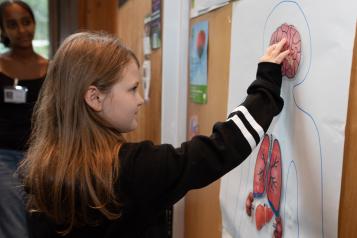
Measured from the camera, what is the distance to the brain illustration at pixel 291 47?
0.66 m

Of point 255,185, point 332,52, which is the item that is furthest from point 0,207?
point 332,52

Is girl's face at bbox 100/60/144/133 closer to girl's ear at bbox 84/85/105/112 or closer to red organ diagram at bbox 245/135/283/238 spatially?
girl's ear at bbox 84/85/105/112

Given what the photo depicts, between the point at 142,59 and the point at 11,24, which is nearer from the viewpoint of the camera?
the point at 11,24

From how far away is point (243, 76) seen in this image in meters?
0.83

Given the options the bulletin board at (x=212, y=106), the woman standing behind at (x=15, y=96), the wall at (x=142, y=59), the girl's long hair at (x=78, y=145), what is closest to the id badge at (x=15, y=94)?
the woman standing behind at (x=15, y=96)

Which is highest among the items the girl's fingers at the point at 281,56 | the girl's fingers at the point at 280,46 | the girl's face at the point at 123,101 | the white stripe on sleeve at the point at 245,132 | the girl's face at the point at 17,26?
the girl's face at the point at 17,26

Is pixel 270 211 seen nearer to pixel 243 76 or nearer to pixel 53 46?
pixel 243 76

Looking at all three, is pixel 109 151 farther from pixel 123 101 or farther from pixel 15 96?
pixel 15 96

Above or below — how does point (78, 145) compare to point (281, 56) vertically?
below

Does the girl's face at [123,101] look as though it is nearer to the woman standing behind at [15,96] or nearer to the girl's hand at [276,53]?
the girl's hand at [276,53]

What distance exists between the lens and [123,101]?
76 cm

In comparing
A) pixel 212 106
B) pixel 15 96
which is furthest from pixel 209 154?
pixel 15 96

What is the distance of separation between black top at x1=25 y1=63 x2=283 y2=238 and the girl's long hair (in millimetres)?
29

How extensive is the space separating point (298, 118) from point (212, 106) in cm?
39
